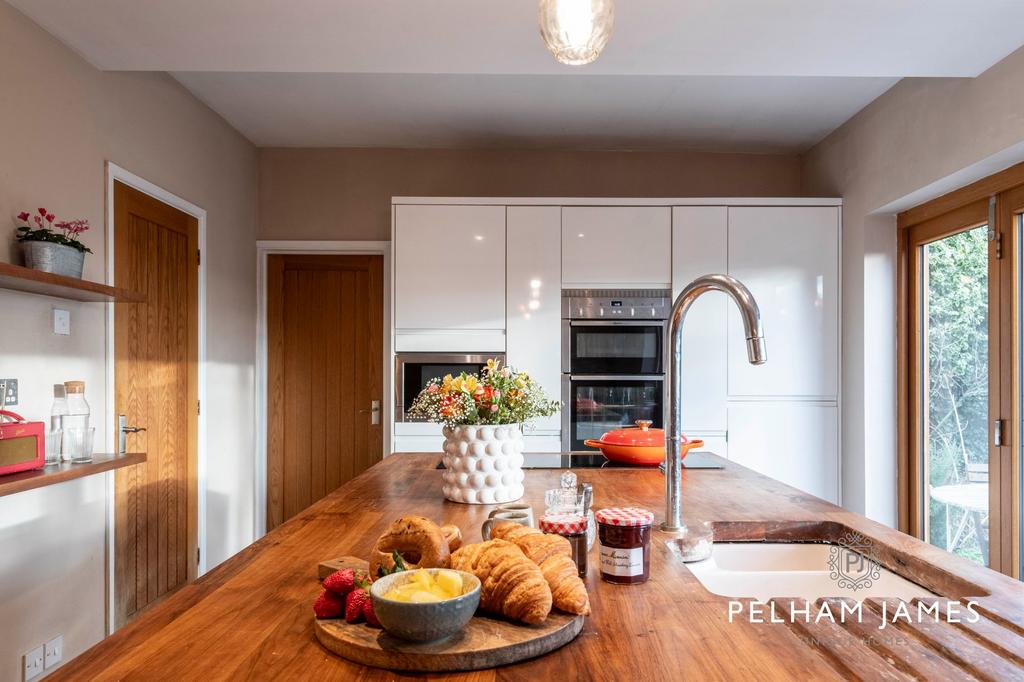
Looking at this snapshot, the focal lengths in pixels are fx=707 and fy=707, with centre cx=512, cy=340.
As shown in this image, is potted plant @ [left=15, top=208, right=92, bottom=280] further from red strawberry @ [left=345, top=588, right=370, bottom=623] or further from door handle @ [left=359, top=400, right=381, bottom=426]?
door handle @ [left=359, top=400, right=381, bottom=426]

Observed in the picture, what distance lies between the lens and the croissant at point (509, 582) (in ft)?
2.70

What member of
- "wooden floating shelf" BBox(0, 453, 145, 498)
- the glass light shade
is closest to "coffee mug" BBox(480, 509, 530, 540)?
the glass light shade

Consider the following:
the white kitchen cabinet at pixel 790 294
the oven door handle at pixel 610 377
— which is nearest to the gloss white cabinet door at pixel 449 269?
the oven door handle at pixel 610 377

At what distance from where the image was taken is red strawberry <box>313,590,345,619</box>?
87 cm

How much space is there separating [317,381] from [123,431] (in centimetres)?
158

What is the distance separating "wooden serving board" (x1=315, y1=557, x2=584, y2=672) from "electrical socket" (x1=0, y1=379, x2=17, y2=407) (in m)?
1.91

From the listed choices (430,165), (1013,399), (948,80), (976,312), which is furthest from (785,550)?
(430,165)

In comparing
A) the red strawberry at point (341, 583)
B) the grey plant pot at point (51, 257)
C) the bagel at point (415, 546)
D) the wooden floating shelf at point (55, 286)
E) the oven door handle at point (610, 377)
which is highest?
the grey plant pot at point (51, 257)

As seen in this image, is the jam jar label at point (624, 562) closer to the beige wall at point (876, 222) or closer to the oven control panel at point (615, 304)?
the beige wall at point (876, 222)

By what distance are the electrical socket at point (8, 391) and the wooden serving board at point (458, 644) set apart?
1911 mm

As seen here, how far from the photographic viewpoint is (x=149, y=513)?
3160 millimetres

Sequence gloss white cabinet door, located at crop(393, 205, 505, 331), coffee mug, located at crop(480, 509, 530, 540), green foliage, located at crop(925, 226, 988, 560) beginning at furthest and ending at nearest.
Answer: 1. gloss white cabinet door, located at crop(393, 205, 505, 331)
2. green foliage, located at crop(925, 226, 988, 560)
3. coffee mug, located at crop(480, 509, 530, 540)

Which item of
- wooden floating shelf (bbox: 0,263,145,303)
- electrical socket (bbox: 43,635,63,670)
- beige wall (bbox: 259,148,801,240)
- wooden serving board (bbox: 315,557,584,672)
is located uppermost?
beige wall (bbox: 259,148,801,240)

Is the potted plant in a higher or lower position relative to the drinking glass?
higher
